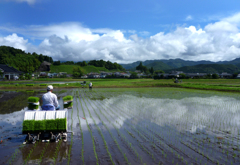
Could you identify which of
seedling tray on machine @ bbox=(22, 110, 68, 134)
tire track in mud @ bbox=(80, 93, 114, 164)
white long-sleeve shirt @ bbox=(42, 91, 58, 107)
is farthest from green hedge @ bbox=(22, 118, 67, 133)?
tire track in mud @ bbox=(80, 93, 114, 164)

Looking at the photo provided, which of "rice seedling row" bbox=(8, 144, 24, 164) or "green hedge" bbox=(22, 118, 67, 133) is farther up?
"green hedge" bbox=(22, 118, 67, 133)

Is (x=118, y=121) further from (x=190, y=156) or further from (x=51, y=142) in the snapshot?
(x=190, y=156)

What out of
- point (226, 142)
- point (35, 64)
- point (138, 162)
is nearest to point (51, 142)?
point (138, 162)

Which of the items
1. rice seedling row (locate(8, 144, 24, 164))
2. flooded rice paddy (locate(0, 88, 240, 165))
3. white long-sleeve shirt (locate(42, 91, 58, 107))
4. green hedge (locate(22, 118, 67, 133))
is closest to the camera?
rice seedling row (locate(8, 144, 24, 164))

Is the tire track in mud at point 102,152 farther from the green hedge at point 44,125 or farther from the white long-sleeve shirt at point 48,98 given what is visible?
the white long-sleeve shirt at point 48,98

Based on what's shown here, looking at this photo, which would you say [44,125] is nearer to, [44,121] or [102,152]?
[44,121]

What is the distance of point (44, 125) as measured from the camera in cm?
629

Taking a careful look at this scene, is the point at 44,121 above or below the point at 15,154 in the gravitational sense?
above

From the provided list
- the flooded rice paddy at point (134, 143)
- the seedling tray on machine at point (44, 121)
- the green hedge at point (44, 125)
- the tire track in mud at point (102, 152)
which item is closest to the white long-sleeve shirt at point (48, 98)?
the seedling tray on machine at point (44, 121)

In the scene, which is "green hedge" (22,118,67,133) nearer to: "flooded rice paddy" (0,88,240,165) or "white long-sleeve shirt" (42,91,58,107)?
"flooded rice paddy" (0,88,240,165)

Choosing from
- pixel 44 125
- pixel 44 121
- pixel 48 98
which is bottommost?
pixel 44 125

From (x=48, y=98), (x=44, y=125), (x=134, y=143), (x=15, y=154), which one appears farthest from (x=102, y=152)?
(x=48, y=98)

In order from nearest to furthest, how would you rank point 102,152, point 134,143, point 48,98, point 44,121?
point 102,152 < point 134,143 < point 44,121 < point 48,98

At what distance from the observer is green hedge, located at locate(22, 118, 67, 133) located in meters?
6.16
